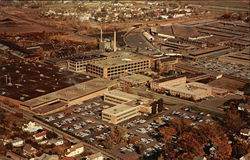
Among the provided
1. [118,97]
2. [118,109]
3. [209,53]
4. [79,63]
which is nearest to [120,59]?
[79,63]

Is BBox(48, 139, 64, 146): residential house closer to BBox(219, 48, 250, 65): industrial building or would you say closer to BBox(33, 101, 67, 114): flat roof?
BBox(33, 101, 67, 114): flat roof

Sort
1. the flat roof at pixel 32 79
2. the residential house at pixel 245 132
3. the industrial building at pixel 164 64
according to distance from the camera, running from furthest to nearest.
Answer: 1. the industrial building at pixel 164 64
2. the flat roof at pixel 32 79
3. the residential house at pixel 245 132

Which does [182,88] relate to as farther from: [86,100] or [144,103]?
[86,100]

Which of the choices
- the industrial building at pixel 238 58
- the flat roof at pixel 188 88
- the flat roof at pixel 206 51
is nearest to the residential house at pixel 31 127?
the flat roof at pixel 188 88

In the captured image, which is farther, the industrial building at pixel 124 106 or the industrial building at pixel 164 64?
the industrial building at pixel 164 64

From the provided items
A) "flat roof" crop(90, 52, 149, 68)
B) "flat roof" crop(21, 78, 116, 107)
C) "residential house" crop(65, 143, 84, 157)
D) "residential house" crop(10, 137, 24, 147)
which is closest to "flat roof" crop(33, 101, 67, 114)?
"flat roof" crop(21, 78, 116, 107)

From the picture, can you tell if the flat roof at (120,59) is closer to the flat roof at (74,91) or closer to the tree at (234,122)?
the flat roof at (74,91)
